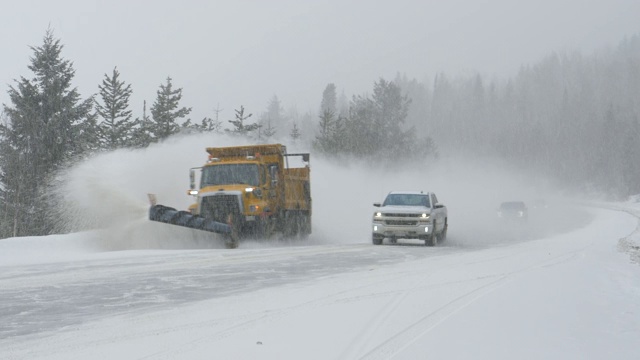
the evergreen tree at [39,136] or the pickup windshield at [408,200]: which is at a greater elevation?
the evergreen tree at [39,136]

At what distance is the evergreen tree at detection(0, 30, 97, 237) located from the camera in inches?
1580

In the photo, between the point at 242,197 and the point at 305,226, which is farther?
the point at 305,226

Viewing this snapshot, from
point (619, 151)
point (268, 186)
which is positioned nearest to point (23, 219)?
point (268, 186)

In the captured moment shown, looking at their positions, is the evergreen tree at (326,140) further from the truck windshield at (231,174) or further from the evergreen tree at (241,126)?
the truck windshield at (231,174)

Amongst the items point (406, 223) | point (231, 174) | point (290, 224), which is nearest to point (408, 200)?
point (406, 223)

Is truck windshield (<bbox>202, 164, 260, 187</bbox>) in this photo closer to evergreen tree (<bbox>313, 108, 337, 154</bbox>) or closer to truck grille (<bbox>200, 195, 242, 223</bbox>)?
truck grille (<bbox>200, 195, 242, 223</bbox>)

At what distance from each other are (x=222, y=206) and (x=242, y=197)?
2.13 feet

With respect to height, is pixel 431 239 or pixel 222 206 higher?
pixel 222 206

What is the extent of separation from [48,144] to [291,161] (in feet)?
61.7

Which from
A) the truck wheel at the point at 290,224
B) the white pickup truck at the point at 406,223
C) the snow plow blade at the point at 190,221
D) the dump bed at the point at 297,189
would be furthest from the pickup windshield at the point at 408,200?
the snow plow blade at the point at 190,221

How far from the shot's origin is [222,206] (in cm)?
2097

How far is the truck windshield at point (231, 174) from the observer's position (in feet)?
70.8

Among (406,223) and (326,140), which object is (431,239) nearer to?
(406,223)

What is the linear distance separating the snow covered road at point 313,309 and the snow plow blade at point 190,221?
13.3ft
